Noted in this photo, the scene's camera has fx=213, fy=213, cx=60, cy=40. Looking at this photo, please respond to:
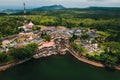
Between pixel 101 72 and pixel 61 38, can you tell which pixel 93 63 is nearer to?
pixel 101 72

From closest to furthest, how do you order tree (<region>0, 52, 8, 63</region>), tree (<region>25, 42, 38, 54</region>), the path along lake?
the path along lake, tree (<region>0, 52, 8, 63</region>), tree (<region>25, 42, 38, 54</region>)

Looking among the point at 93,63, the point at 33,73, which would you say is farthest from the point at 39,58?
the point at 93,63

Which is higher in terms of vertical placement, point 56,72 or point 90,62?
point 90,62

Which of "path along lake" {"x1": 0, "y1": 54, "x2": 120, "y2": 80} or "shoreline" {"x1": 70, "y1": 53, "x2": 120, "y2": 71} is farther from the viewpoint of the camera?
"shoreline" {"x1": 70, "y1": 53, "x2": 120, "y2": 71}

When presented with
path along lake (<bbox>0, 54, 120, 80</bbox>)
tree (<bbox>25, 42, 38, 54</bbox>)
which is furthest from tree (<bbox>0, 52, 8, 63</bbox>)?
tree (<bbox>25, 42, 38, 54</bbox>)

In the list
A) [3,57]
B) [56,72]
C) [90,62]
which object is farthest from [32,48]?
[90,62]

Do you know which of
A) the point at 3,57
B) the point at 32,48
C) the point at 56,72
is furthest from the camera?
the point at 32,48

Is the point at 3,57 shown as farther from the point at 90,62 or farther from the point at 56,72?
the point at 90,62

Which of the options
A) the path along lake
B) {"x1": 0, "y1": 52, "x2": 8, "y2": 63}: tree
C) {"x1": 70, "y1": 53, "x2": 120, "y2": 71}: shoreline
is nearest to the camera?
the path along lake

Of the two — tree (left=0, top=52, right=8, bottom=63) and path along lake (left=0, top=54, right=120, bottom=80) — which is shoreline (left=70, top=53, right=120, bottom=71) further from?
tree (left=0, top=52, right=8, bottom=63)

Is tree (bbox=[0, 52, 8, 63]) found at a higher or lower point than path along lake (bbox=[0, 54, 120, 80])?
higher
